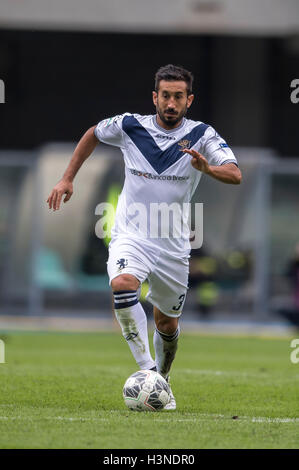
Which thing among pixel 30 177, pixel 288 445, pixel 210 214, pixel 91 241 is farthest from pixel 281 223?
pixel 288 445

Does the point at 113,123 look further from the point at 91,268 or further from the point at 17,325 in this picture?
the point at 91,268

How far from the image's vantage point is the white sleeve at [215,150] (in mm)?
7473

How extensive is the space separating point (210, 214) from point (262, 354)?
9519 millimetres

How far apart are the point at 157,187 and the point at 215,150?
51cm

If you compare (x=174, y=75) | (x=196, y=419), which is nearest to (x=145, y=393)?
(x=196, y=419)

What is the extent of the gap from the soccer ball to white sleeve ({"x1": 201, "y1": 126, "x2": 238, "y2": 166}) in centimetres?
164

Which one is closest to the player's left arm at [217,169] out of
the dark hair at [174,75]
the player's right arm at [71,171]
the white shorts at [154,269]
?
the dark hair at [174,75]

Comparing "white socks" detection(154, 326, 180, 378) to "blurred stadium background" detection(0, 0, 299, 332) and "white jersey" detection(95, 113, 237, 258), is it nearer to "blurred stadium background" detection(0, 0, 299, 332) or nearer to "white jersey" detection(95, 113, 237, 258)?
"white jersey" detection(95, 113, 237, 258)

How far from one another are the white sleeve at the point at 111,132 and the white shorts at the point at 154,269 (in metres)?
0.83

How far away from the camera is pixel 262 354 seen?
47.2ft

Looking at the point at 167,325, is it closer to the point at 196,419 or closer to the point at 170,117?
the point at 196,419

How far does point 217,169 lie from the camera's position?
7.13m

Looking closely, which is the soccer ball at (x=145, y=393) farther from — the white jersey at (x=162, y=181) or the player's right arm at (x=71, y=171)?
the player's right arm at (x=71, y=171)

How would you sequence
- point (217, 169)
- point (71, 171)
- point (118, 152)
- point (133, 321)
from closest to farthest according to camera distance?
point (217, 169), point (133, 321), point (71, 171), point (118, 152)
